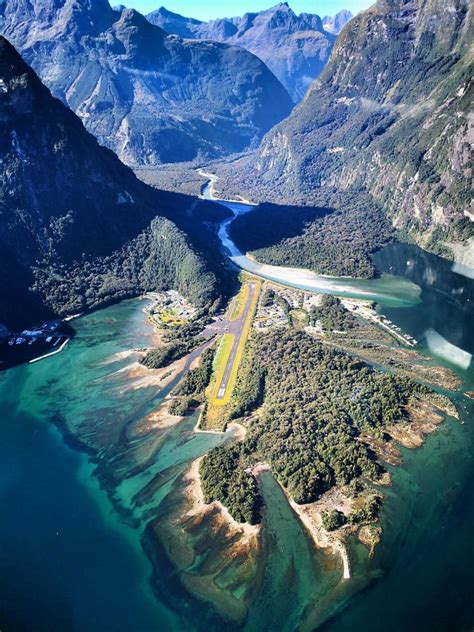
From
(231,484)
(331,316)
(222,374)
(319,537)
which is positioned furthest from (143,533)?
(331,316)

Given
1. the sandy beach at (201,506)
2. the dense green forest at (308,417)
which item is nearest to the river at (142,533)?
the sandy beach at (201,506)

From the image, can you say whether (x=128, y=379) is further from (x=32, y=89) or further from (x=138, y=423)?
(x=32, y=89)

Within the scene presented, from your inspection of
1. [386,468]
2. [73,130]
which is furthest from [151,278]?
[386,468]

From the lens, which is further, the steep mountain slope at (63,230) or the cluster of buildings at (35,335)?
the steep mountain slope at (63,230)

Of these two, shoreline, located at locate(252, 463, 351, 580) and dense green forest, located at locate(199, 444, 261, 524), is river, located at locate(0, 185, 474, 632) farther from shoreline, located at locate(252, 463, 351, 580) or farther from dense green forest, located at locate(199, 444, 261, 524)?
dense green forest, located at locate(199, 444, 261, 524)

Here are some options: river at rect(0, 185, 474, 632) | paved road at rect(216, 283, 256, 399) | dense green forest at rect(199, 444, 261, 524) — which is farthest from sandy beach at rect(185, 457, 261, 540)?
paved road at rect(216, 283, 256, 399)

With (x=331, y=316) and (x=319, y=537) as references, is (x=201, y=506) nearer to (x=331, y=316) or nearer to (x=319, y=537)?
(x=319, y=537)

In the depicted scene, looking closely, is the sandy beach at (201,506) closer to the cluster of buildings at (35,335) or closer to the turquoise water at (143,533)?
the turquoise water at (143,533)
